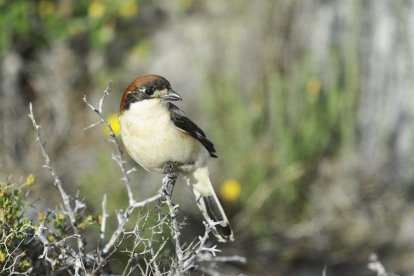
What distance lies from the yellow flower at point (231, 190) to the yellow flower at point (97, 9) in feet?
7.18

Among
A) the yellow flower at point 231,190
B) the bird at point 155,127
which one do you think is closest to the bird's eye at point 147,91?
the bird at point 155,127

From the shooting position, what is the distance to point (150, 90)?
4027 mm

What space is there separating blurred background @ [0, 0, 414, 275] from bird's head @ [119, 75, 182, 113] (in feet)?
8.29

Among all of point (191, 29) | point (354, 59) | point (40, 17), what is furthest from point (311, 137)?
point (40, 17)

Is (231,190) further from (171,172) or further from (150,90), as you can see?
(150,90)

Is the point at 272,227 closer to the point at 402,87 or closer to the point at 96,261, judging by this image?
the point at 402,87

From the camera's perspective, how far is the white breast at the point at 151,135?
13.0ft

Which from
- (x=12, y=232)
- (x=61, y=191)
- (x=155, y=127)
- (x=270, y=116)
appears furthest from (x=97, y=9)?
(x=12, y=232)

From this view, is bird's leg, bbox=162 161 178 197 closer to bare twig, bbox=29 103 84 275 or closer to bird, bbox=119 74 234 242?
bird, bbox=119 74 234 242

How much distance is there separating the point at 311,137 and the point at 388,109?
1.12 m

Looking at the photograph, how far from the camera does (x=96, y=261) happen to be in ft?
11.4

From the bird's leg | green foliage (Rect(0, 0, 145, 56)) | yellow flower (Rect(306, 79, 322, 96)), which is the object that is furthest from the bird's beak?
green foliage (Rect(0, 0, 145, 56))

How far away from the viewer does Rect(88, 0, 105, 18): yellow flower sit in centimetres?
774

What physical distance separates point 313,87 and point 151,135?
10.5ft
